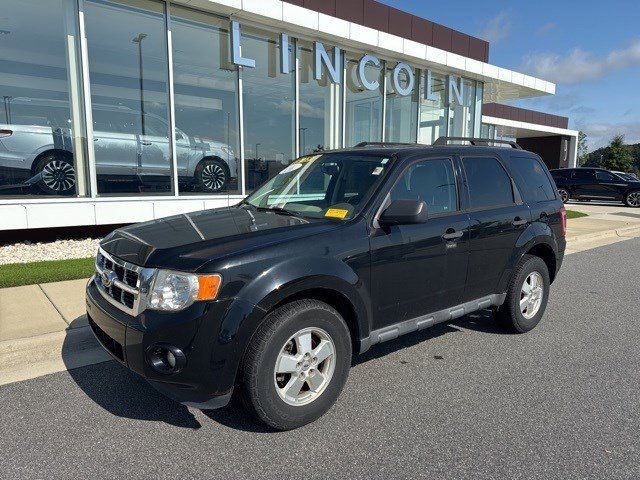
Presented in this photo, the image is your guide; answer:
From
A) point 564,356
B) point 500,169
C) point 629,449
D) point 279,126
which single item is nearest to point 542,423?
point 629,449

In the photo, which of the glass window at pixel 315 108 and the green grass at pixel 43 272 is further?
the glass window at pixel 315 108

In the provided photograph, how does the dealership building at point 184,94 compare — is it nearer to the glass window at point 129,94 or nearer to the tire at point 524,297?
the glass window at point 129,94

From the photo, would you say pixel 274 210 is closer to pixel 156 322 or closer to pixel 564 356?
pixel 156 322

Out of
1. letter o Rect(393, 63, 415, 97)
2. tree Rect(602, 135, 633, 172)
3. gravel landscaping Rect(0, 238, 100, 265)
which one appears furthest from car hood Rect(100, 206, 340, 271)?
tree Rect(602, 135, 633, 172)

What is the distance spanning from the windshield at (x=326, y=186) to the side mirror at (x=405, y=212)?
23 centimetres

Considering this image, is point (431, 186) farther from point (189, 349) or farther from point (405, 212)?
point (189, 349)

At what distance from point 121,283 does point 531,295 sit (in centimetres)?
390

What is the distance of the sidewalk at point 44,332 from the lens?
385cm

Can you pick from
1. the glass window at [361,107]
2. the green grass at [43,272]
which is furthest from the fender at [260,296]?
the glass window at [361,107]

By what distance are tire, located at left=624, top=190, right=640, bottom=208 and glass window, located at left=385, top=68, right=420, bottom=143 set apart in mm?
12615

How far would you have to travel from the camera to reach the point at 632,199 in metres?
21.1

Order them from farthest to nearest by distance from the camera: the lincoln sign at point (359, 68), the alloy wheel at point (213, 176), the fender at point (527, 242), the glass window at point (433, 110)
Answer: the glass window at point (433, 110) < the alloy wheel at point (213, 176) < the lincoln sign at point (359, 68) < the fender at point (527, 242)

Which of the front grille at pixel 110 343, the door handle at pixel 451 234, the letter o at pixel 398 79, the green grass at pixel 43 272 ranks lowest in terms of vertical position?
the green grass at pixel 43 272

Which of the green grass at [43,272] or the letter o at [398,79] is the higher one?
the letter o at [398,79]
